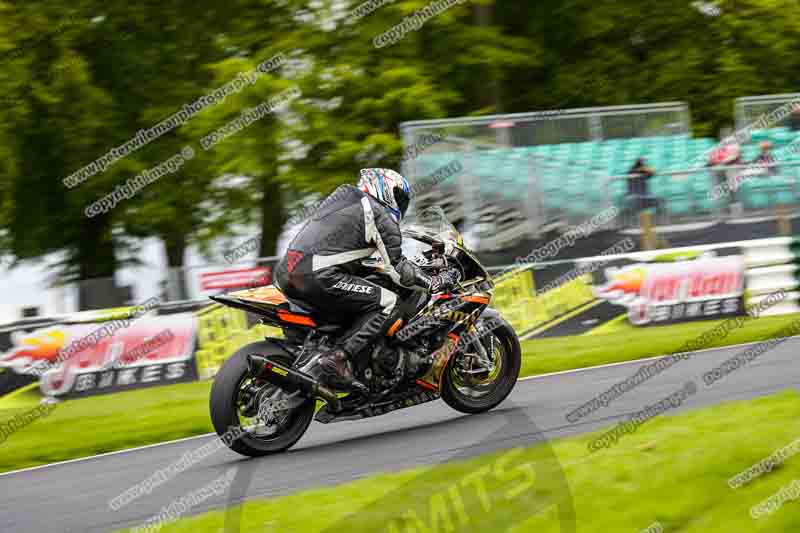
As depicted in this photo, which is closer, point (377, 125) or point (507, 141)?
point (507, 141)

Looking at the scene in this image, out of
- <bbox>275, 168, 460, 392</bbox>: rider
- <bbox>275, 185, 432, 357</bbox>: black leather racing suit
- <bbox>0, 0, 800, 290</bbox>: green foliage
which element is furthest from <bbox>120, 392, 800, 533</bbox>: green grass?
<bbox>0, 0, 800, 290</bbox>: green foliage

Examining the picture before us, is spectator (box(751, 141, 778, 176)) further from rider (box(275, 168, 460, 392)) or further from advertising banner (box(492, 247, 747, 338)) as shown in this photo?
rider (box(275, 168, 460, 392))

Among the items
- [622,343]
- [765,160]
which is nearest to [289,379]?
[622,343]

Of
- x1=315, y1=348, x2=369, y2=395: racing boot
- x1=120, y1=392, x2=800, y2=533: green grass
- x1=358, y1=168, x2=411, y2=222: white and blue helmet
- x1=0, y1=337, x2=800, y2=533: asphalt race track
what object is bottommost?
x1=0, y1=337, x2=800, y2=533: asphalt race track

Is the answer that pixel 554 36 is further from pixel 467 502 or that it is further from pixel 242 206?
pixel 467 502

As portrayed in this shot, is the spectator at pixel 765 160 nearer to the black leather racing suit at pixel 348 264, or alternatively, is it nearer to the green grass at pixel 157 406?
the green grass at pixel 157 406

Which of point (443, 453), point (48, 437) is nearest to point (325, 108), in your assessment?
point (48, 437)

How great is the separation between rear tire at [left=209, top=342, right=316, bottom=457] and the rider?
0.35 meters

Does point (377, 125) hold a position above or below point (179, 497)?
above

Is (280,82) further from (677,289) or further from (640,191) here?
(677,289)

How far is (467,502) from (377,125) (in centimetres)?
1474

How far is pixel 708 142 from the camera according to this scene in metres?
17.9

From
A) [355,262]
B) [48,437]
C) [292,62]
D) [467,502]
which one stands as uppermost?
[292,62]

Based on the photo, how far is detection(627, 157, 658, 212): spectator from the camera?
1523 centimetres
